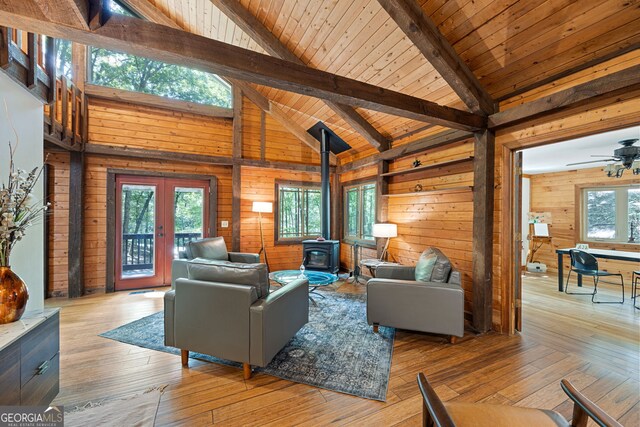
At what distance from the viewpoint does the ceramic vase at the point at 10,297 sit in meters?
1.54

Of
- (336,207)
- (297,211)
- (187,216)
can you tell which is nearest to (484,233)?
(336,207)

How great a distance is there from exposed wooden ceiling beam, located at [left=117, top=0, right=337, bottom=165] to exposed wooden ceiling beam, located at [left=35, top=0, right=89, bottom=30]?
12.5ft

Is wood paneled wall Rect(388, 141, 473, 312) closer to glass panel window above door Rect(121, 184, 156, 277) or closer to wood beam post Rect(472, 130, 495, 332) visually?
wood beam post Rect(472, 130, 495, 332)

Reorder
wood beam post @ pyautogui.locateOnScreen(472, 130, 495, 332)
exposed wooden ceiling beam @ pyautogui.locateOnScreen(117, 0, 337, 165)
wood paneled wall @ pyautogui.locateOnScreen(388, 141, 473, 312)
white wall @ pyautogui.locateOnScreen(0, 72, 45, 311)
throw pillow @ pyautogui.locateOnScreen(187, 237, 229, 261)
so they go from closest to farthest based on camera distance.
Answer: white wall @ pyautogui.locateOnScreen(0, 72, 45, 311), wood beam post @ pyautogui.locateOnScreen(472, 130, 495, 332), wood paneled wall @ pyautogui.locateOnScreen(388, 141, 473, 312), throw pillow @ pyautogui.locateOnScreen(187, 237, 229, 261), exposed wooden ceiling beam @ pyautogui.locateOnScreen(117, 0, 337, 165)

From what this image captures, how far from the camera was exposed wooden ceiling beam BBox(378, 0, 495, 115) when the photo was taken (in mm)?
2576

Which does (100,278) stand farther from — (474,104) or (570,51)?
(570,51)

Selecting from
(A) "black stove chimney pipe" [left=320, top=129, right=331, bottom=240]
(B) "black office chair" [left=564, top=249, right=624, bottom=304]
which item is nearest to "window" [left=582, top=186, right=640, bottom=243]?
(B) "black office chair" [left=564, top=249, right=624, bottom=304]

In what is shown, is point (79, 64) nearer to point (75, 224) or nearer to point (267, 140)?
point (75, 224)

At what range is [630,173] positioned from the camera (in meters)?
5.30

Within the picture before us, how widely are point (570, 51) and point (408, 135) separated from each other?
220cm

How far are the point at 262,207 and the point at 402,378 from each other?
3.94m

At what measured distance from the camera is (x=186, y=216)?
5172 mm

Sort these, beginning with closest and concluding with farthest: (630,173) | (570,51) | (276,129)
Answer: (570,51)
(630,173)
(276,129)

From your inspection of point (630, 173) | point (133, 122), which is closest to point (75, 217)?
point (133, 122)
